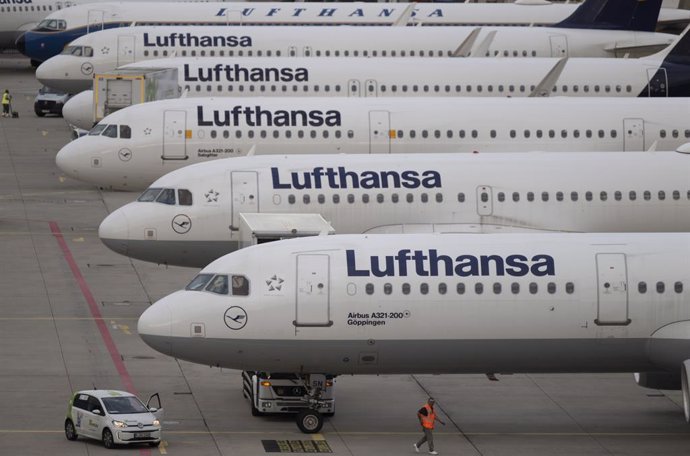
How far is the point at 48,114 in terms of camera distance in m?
102

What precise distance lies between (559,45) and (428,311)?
50.5 m

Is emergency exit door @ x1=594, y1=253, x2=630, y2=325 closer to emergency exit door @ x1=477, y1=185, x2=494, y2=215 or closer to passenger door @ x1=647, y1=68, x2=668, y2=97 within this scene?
emergency exit door @ x1=477, y1=185, x2=494, y2=215

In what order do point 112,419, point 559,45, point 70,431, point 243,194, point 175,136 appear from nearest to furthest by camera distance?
point 112,419, point 70,431, point 243,194, point 175,136, point 559,45

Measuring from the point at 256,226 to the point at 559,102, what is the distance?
836 inches

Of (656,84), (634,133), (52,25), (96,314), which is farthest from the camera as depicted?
(52,25)

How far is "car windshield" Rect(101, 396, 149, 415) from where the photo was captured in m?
38.6

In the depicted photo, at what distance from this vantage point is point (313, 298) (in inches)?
1528

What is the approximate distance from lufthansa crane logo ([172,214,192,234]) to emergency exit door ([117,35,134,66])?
34.3 metres

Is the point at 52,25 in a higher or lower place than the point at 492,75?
higher

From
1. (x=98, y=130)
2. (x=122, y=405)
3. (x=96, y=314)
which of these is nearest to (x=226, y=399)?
(x=122, y=405)

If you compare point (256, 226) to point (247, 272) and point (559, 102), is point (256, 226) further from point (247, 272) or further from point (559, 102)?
point (559, 102)

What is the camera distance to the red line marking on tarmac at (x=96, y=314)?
4475 cm

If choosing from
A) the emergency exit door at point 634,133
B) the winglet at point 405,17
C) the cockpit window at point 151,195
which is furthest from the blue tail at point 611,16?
the cockpit window at point 151,195

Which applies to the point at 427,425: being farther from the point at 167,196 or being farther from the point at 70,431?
the point at 167,196
